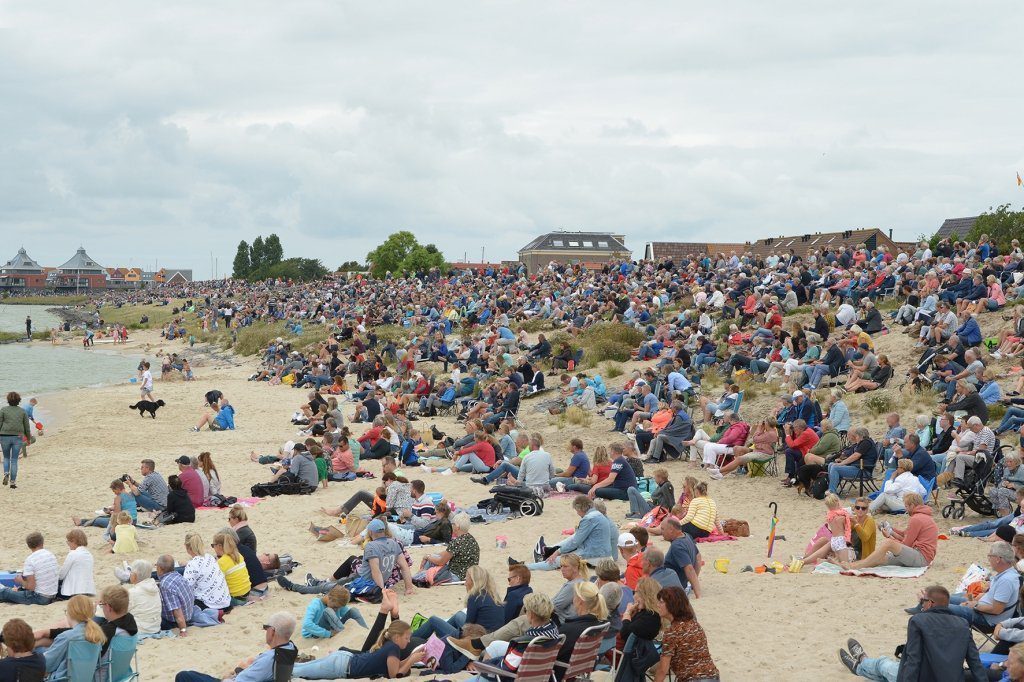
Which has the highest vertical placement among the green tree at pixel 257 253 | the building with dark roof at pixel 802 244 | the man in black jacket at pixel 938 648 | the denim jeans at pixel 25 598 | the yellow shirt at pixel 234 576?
the green tree at pixel 257 253

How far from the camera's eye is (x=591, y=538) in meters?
10.5

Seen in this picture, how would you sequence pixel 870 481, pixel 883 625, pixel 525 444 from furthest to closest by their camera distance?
pixel 525 444, pixel 870 481, pixel 883 625

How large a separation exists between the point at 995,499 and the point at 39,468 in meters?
16.8

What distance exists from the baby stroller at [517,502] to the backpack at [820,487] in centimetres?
417

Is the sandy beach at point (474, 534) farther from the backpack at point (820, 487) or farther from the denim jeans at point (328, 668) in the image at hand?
the denim jeans at point (328, 668)

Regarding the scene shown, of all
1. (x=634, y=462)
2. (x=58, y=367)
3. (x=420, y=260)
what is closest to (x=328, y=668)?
(x=634, y=462)

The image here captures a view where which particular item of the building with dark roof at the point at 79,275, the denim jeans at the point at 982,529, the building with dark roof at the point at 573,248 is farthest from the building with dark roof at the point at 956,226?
the building with dark roof at the point at 79,275

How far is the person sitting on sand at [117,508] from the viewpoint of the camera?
41.1ft

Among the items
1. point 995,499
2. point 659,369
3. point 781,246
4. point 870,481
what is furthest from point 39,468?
point 781,246

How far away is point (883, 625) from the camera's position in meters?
8.64

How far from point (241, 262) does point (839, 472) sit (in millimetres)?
131601

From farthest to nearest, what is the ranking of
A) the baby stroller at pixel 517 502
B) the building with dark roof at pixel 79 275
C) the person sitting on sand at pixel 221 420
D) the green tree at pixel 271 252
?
1. the building with dark roof at pixel 79 275
2. the green tree at pixel 271 252
3. the person sitting on sand at pixel 221 420
4. the baby stroller at pixel 517 502

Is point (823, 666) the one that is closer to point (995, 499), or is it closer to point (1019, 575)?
point (1019, 575)

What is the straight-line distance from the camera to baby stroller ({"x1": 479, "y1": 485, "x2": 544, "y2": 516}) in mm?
13547
